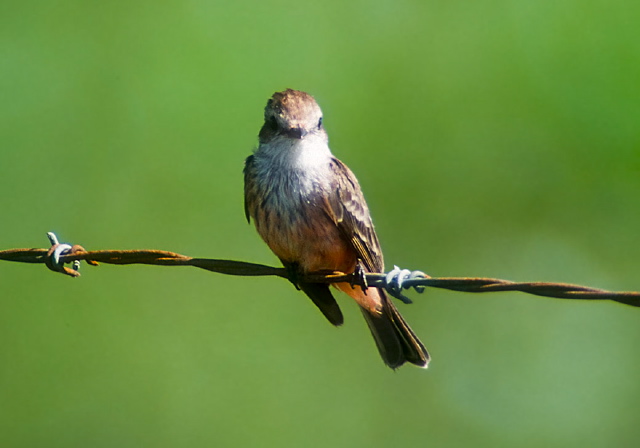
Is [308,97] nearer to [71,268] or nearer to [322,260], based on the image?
[322,260]

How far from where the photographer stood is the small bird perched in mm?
5961

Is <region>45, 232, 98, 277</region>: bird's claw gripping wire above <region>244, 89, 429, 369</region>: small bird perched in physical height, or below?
below

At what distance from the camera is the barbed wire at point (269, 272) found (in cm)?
354

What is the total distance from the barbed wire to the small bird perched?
0.48 metres

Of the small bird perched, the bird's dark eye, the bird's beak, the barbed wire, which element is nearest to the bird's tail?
the small bird perched

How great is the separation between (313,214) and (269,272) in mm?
1321

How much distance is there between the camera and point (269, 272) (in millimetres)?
4711

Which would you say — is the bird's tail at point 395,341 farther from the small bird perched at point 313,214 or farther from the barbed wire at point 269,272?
the barbed wire at point 269,272

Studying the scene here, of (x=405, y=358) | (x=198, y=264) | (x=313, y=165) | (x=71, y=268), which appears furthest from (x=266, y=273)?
(x=405, y=358)

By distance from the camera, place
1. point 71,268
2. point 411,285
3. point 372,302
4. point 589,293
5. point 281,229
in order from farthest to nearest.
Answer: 1. point 372,302
2. point 281,229
3. point 71,268
4. point 411,285
5. point 589,293

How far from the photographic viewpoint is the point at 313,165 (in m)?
6.14

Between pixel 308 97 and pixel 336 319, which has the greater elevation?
pixel 308 97

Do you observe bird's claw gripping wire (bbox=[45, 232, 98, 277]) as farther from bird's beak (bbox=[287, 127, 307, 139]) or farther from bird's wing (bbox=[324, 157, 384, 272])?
bird's beak (bbox=[287, 127, 307, 139])

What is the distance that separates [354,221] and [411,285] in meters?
1.98
